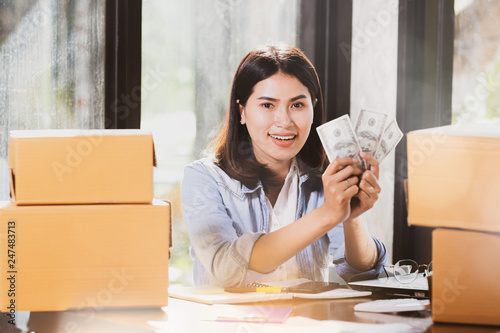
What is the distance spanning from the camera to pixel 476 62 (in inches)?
95.4

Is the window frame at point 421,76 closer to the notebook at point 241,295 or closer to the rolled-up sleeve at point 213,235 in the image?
the rolled-up sleeve at point 213,235

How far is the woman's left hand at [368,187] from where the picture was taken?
5.22ft

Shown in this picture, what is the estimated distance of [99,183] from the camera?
4.29ft

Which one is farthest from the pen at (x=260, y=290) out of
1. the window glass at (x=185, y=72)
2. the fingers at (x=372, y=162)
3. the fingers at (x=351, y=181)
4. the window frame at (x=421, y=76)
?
the window frame at (x=421, y=76)

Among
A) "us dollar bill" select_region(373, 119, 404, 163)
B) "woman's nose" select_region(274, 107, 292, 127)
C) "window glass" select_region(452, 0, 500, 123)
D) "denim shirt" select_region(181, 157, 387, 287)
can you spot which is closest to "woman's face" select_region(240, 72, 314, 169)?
"woman's nose" select_region(274, 107, 292, 127)

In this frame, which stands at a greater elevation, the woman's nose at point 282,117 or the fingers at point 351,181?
the woman's nose at point 282,117

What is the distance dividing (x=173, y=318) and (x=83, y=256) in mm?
255

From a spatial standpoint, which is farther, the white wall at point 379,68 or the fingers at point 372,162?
the white wall at point 379,68

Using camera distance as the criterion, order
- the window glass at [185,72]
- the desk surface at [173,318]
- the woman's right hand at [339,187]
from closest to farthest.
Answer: the desk surface at [173,318], the woman's right hand at [339,187], the window glass at [185,72]

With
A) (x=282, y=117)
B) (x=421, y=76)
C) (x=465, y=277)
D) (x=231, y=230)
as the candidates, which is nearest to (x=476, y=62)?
(x=421, y=76)

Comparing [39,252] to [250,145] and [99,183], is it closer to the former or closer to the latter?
[99,183]

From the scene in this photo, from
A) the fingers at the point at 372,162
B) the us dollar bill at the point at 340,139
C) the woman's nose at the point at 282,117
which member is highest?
the woman's nose at the point at 282,117

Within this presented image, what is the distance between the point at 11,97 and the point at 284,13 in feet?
4.58

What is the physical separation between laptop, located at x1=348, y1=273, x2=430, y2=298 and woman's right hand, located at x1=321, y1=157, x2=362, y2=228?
0.20 meters
